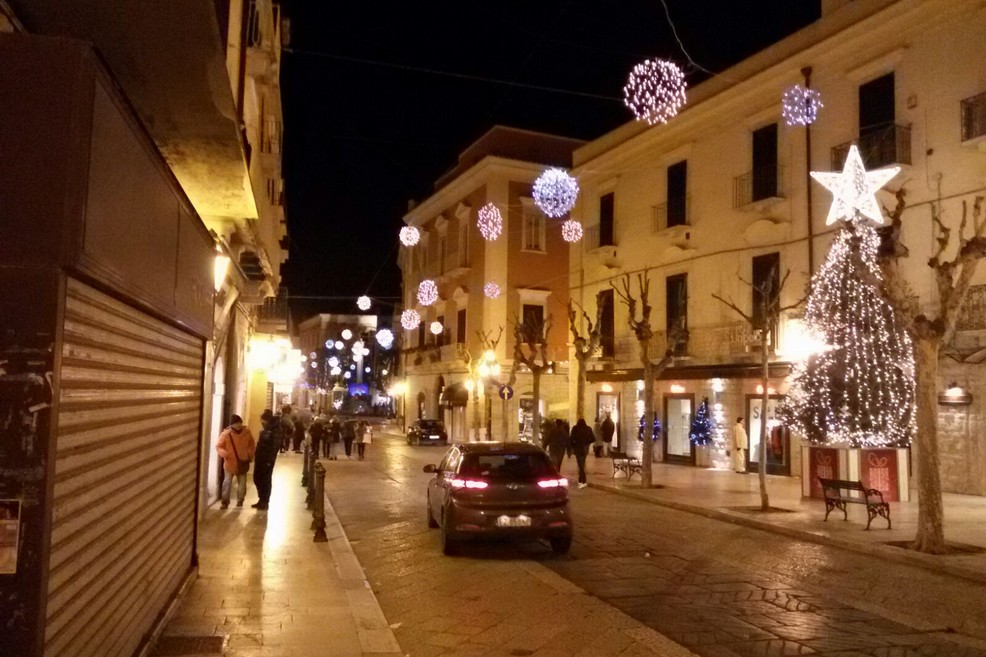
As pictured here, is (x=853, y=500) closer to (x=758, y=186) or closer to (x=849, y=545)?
(x=849, y=545)

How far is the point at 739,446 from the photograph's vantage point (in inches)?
944

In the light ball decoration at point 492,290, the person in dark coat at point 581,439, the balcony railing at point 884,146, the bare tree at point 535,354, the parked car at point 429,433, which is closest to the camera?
the balcony railing at point 884,146

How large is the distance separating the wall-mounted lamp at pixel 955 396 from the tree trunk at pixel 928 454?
24.6 feet

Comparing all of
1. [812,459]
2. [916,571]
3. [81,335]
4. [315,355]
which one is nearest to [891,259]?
[916,571]

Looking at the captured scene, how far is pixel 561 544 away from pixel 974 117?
13.9 metres

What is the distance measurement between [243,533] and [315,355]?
3465 inches

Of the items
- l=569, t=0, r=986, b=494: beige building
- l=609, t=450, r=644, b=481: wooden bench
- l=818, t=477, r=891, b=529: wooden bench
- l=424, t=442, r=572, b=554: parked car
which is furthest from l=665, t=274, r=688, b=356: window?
l=424, t=442, r=572, b=554: parked car

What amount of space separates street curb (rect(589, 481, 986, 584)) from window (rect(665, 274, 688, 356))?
9416 millimetres

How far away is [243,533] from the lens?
486 inches

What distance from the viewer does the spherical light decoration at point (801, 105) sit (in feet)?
65.5

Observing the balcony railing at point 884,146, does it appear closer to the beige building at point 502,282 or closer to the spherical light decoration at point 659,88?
the spherical light decoration at point 659,88

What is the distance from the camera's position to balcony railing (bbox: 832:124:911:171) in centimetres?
1980

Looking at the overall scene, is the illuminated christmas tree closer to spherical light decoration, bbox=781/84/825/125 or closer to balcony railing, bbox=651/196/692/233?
spherical light decoration, bbox=781/84/825/125

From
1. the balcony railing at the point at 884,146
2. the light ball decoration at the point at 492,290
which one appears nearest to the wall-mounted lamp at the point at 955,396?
the balcony railing at the point at 884,146
